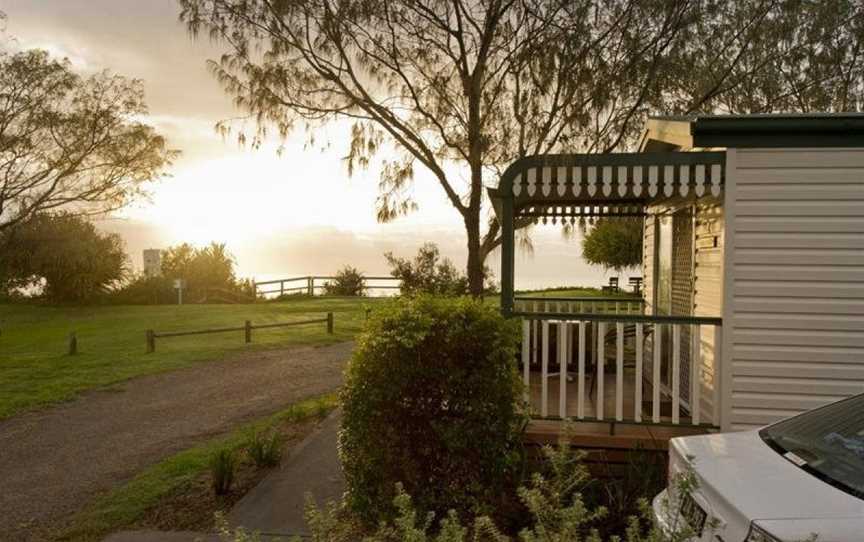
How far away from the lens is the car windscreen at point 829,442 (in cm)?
308

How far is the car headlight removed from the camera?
276 centimetres

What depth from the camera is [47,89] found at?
25172 millimetres

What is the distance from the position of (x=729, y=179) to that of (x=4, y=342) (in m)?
22.6

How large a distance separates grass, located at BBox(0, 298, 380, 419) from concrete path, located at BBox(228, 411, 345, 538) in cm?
157

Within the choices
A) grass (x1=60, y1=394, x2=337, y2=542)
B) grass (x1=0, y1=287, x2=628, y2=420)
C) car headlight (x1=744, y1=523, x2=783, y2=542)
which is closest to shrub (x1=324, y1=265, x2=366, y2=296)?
grass (x1=0, y1=287, x2=628, y2=420)

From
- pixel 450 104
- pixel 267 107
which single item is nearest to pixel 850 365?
pixel 450 104

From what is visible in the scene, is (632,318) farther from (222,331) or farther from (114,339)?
(114,339)

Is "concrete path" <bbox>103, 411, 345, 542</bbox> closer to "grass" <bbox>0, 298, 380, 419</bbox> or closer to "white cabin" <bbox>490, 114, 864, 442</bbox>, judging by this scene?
"grass" <bbox>0, 298, 380, 419</bbox>

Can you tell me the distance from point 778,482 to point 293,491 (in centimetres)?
460

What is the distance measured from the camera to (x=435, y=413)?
18.9 feet

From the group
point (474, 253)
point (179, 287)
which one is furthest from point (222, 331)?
point (179, 287)

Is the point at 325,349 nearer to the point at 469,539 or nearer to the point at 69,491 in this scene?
the point at 69,491

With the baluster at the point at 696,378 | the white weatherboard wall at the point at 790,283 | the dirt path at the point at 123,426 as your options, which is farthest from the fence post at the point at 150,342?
the white weatherboard wall at the point at 790,283

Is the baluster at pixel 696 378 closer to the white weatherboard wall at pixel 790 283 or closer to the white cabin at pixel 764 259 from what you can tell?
the white cabin at pixel 764 259
